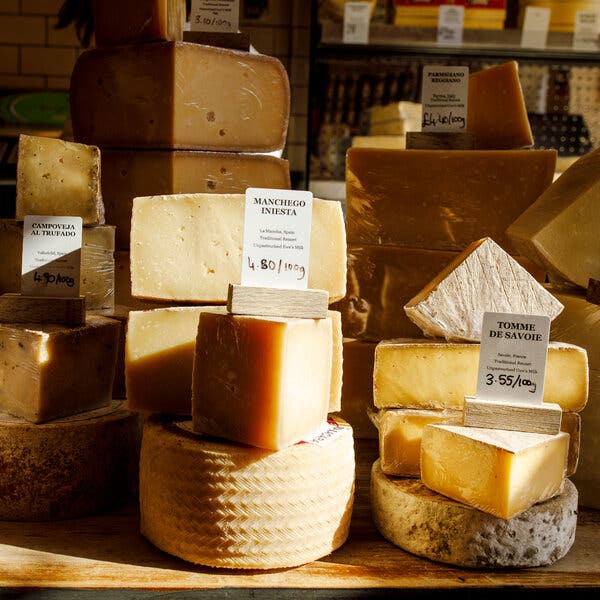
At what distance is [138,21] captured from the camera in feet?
7.22

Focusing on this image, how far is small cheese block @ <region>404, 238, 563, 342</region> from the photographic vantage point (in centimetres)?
166

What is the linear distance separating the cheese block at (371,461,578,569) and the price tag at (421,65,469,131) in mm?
1118

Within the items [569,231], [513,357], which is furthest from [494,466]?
[569,231]

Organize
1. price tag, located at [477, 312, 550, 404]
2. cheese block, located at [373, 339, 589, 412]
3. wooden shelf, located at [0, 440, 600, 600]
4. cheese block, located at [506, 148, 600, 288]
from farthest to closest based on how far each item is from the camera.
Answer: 1. cheese block, located at [506, 148, 600, 288]
2. cheese block, located at [373, 339, 589, 412]
3. price tag, located at [477, 312, 550, 404]
4. wooden shelf, located at [0, 440, 600, 600]

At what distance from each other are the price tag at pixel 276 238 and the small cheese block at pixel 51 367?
0.47 m

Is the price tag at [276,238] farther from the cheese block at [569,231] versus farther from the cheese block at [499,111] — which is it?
the cheese block at [499,111]

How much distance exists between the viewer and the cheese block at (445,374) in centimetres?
166

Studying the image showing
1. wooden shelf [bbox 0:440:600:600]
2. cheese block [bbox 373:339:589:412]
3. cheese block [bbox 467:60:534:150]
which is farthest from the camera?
cheese block [bbox 467:60:534:150]

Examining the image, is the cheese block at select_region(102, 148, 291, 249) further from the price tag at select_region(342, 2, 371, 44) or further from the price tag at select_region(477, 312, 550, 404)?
the price tag at select_region(342, 2, 371, 44)

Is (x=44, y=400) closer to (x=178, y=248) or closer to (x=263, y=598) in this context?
(x=178, y=248)

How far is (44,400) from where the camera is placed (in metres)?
1.70

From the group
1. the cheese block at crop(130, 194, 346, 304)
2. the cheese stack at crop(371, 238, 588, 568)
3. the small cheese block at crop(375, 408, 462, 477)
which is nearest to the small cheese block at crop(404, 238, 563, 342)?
the cheese stack at crop(371, 238, 588, 568)

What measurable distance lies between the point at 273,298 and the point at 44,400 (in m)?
0.58

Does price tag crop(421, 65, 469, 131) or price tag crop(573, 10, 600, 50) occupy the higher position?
price tag crop(573, 10, 600, 50)
